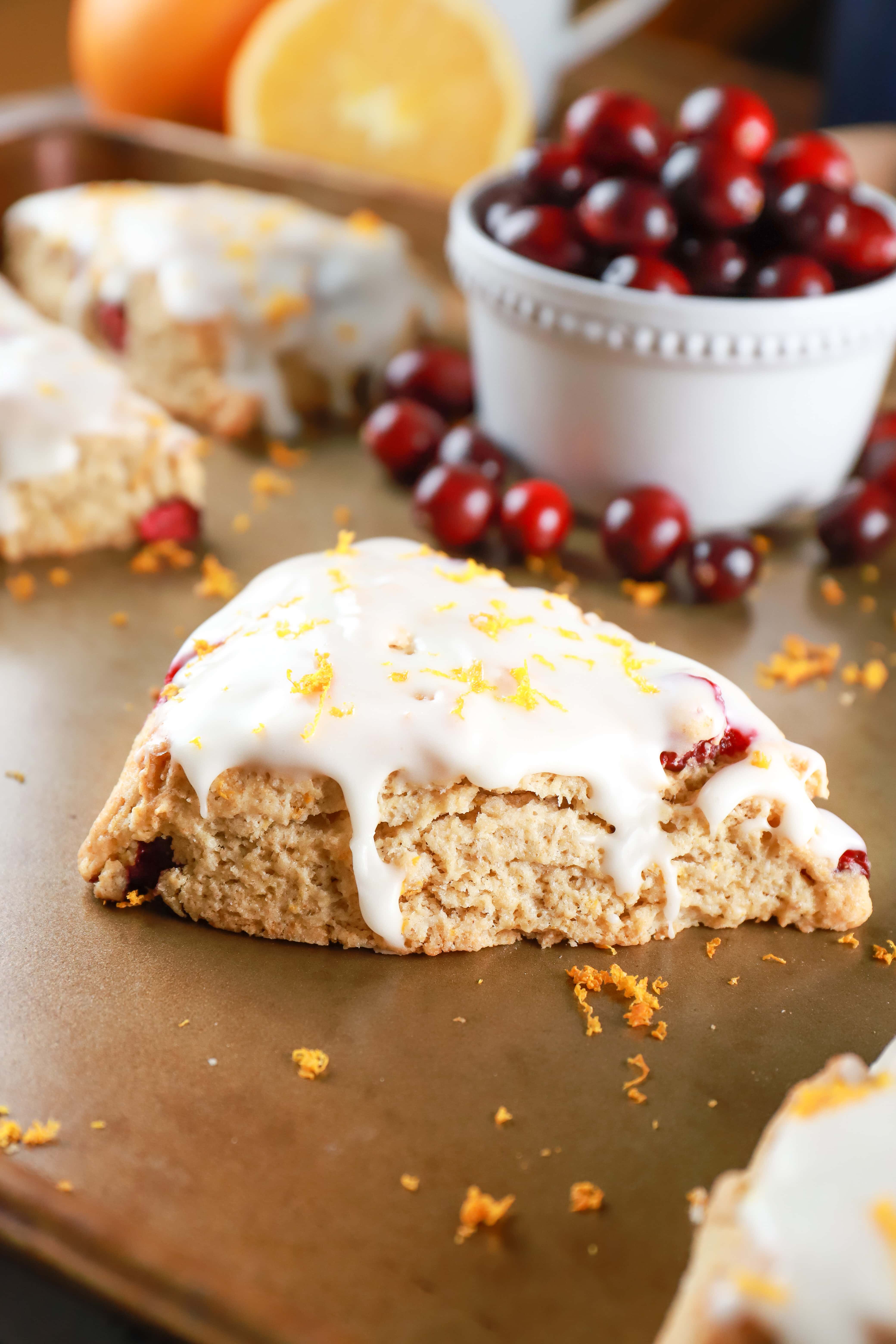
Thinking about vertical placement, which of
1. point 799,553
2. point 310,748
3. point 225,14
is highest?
point 225,14

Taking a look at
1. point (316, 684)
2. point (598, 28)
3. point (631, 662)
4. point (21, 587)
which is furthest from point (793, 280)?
point (598, 28)

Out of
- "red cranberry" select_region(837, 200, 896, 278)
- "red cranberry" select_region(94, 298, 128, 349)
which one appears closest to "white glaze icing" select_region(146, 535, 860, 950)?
"red cranberry" select_region(837, 200, 896, 278)

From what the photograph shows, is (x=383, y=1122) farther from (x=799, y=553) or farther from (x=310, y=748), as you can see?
(x=799, y=553)

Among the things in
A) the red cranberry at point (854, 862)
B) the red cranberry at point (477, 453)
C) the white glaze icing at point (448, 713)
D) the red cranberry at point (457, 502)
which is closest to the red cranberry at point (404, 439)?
the red cranberry at point (477, 453)

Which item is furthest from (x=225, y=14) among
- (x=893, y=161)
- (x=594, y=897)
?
(x=594, y=897)

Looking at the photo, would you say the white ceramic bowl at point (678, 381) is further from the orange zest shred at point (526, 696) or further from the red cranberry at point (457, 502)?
the orange zest shred at point (526, 696)

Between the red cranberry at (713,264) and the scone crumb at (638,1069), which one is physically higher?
the red cranberry at (713,264)

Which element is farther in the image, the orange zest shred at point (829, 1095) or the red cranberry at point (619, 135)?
the red cranberry at point (619, 135)

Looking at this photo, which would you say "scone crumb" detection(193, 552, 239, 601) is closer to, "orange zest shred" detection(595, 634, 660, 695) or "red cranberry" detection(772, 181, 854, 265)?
"orange zest shred" detection(595, 634, 660, 695)
